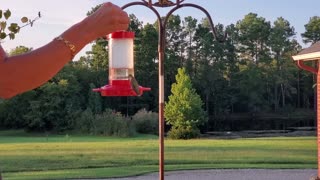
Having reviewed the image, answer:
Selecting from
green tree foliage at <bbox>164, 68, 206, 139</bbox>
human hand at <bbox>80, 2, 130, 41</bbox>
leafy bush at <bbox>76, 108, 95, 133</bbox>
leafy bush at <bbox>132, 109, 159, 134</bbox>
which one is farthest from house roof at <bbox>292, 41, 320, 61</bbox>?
leafy bush at <bbox>76, 108, 95, 133</bbox>

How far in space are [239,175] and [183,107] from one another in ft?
67.6

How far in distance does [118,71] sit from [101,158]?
13438 mm

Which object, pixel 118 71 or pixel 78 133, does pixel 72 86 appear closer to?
pixel 78 133

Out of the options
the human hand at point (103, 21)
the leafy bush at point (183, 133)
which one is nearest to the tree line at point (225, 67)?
the leafy bush at point (183, 133)

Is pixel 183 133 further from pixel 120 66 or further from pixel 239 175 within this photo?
pixel 120 66

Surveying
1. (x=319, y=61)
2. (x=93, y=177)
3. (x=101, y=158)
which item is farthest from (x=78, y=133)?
(x=319, y=61)

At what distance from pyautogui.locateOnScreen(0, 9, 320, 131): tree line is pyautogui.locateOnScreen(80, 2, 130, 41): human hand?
150ft

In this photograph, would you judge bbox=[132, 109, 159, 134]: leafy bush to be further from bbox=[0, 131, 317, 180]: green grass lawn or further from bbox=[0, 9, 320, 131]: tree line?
bbox=[0, 131, 317, 180]: green grass lawn

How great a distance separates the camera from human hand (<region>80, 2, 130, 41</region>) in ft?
3.93

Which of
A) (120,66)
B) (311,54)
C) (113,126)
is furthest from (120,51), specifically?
(113,126)

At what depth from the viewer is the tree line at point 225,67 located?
50.8 meters

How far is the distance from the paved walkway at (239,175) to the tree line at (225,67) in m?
34.1

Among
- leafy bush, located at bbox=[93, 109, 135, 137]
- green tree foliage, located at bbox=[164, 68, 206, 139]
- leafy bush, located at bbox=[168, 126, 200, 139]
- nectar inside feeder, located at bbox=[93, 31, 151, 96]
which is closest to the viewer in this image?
nectar inside feeder, located at bbox=[93, 31, 151, 96]

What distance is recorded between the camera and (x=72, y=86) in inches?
1748
